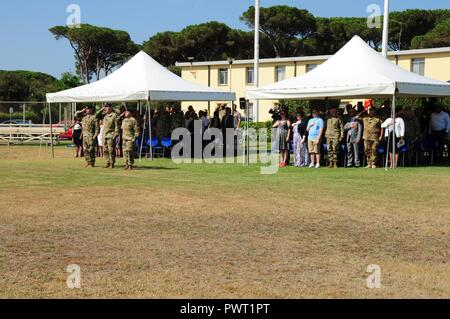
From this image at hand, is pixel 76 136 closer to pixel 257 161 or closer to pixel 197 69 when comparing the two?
pixel 257 161

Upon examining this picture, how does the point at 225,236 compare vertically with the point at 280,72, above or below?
below

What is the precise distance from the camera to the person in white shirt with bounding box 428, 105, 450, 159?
61.2 feet

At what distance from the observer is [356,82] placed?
17375 millimetres

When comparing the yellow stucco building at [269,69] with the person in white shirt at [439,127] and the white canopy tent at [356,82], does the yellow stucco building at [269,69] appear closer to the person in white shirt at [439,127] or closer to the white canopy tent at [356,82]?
the white canopy tent at [356,82]

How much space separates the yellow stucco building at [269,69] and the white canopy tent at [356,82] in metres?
23.8

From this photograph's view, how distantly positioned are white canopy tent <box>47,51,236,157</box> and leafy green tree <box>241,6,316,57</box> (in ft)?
154

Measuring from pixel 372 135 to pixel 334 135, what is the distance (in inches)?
38.9

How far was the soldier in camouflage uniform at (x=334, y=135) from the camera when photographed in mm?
17516

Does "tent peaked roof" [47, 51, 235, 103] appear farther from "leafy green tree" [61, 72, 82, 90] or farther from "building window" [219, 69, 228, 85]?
"building window" [219, 69, 228, 85]

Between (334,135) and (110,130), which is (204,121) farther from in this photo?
(334,135)

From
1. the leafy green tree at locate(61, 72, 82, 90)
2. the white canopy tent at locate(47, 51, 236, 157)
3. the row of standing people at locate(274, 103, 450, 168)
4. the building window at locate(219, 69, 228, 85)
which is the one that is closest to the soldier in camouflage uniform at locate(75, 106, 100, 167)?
the white canopy tent at locate(47, 51, 236, 157)

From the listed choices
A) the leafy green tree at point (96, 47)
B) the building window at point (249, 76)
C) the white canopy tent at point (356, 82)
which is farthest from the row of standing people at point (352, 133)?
the leafy green tree at point (96, 47)

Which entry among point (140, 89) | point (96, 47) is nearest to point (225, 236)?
point (140, 89)

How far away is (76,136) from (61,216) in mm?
13214
